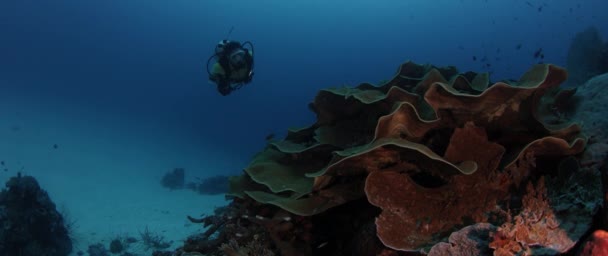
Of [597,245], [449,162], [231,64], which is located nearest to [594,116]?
[449,162]

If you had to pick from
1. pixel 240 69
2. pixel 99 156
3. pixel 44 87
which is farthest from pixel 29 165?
pixel 44 87

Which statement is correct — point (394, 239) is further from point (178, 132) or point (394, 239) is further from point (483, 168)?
point (178, 132)

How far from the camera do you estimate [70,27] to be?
93.8 meters

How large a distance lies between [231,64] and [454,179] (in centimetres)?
557

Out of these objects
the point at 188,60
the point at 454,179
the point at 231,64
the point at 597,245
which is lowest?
the point at 597,245

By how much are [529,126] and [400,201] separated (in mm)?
1325

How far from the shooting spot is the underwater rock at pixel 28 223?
39.8 ft

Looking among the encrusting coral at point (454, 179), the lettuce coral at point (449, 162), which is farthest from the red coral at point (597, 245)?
the lettuce coral at point (449, 162)

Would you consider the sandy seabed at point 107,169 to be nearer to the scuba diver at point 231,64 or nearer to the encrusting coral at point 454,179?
the scuba diver at point 231,64

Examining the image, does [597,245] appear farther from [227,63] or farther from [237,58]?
[227,63]

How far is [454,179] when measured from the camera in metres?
3.14

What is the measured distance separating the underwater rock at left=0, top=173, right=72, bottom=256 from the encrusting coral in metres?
12.3

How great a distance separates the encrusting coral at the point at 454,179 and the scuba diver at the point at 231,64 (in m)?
4.16

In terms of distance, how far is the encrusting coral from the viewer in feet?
8.68
